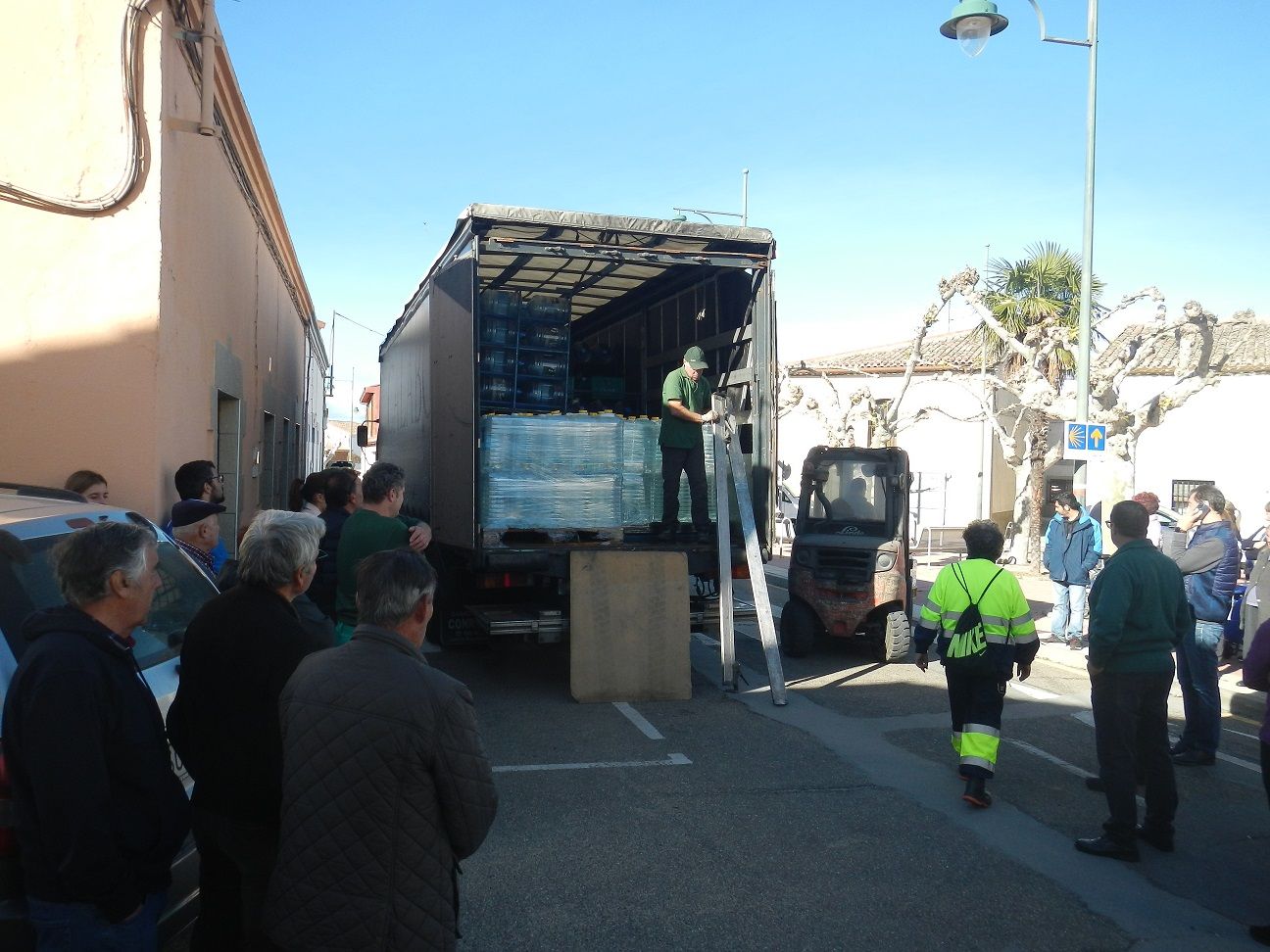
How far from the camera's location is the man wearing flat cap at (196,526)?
5.25 meters

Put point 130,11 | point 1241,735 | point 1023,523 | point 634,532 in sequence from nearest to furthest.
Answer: point 130,11, point 1241,735, point 634,532, point 1023,523

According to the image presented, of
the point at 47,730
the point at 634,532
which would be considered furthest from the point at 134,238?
the point at 47,730

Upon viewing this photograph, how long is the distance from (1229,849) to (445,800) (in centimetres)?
463

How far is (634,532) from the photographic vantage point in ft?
29.1

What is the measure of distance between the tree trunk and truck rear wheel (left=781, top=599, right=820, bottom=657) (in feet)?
34.5

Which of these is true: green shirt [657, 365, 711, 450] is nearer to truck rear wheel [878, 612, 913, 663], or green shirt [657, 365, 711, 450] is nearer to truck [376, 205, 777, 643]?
truck [376, 205, 777, 643]

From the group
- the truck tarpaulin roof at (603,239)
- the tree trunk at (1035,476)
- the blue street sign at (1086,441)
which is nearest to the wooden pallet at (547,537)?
the truck tarpaulin roof at (603,239)

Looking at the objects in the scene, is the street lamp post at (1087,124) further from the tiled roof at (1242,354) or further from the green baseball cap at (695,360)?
the tiled roof at (1242,354)

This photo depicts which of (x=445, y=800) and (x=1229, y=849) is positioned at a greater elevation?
(x=445, y=800)

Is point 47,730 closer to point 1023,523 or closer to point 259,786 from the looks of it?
point 259,786

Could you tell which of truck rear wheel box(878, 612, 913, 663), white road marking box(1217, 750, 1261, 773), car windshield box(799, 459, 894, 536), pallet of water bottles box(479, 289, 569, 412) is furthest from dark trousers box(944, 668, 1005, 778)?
pallet of water bottles box(479, 289, 569, 412)

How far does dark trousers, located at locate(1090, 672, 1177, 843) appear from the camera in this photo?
5109 mm

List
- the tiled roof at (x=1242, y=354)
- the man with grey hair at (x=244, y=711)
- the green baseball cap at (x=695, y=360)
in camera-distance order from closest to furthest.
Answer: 1. the man with grey hair at (x=244, y=711)
2. the green baseball cap at (x=695, y=360)
3. the tiled roof at (x=1242, y=354)

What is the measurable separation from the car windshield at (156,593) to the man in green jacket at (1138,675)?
4270 mm
